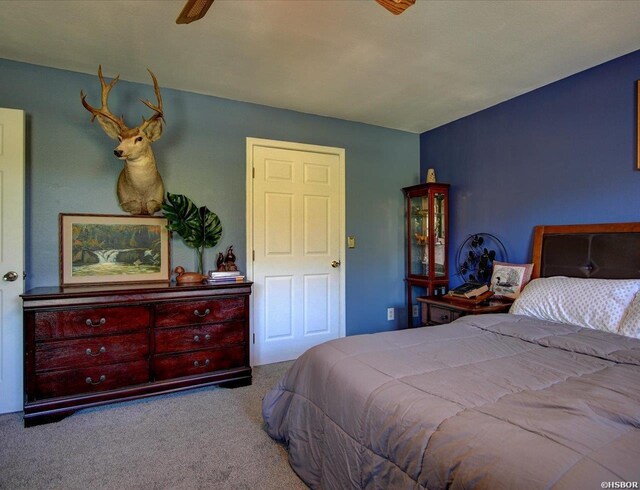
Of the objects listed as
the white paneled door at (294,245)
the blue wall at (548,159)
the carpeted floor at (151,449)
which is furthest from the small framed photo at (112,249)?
the blue wall at (548,159)

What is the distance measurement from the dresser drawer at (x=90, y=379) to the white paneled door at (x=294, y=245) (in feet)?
3.61

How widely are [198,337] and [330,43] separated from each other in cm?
228

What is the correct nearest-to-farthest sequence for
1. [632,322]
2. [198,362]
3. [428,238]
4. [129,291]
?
[632,322] → [129,291] → [198,362] → [428,238]

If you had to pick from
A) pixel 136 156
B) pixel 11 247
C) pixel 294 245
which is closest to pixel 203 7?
pixel 136 156

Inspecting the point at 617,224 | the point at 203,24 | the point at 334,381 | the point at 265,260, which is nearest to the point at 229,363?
the point at 265,260

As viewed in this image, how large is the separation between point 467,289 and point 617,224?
116cm

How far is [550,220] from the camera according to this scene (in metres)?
2.96

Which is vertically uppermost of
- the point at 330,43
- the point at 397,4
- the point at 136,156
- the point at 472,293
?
the point at 330,43

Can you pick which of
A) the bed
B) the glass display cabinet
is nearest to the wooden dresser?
the bed

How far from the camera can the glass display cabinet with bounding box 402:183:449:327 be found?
381cm

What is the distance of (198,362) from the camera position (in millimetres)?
2742

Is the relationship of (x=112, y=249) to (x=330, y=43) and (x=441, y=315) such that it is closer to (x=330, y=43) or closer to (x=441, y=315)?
(x=330, y=43)

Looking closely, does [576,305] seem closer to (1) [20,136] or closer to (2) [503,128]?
(2) [503,128]

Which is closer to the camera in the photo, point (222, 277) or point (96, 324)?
point (96, 324)
